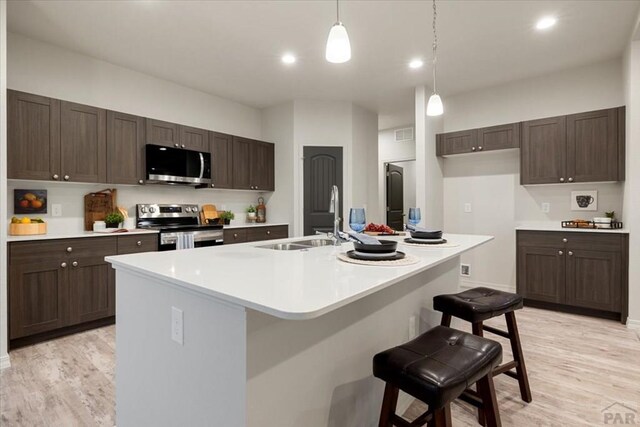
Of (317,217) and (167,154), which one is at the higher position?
(167,154)

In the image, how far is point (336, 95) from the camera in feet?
16.0

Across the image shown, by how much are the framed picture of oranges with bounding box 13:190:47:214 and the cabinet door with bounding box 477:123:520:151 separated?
4.94 meters

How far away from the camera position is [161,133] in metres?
3.95

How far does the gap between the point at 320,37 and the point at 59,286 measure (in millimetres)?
3259

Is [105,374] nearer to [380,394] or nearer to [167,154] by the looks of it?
[380,394]

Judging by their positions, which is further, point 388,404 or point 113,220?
point 113,220

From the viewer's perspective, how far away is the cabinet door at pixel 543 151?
12.5 ft

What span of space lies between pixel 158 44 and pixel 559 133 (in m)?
4.38

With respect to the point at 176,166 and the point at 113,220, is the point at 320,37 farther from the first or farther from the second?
the point at 113,220

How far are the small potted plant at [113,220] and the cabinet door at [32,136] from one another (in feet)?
2.03

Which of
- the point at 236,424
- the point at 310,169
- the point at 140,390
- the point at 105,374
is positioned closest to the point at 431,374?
the point at 236,424

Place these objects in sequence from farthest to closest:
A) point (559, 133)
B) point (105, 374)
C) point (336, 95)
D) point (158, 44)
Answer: point (336, 95) → point (559, 133) → point (158, 44) → point (105, 374)

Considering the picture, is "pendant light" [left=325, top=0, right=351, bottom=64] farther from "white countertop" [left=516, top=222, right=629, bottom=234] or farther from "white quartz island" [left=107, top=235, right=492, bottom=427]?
"white countertop" [left=516, top=222, right=629, bottom=234]

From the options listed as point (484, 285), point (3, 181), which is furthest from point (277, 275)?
point (484, 285)
